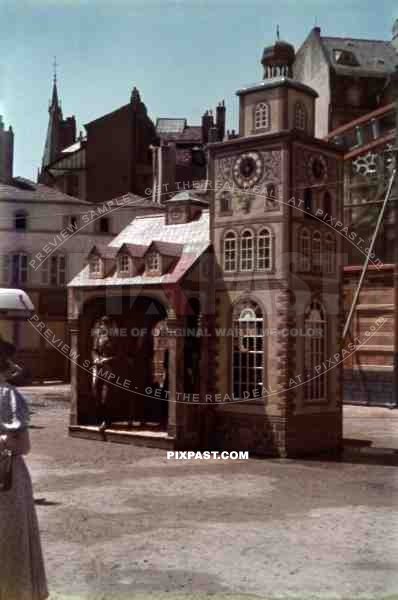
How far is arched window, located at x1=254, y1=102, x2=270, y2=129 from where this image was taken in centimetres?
1730

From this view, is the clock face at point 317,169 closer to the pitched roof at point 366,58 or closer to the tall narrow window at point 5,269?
the tall narrow window at point 5,269

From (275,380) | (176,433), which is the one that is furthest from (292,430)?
(176,433)

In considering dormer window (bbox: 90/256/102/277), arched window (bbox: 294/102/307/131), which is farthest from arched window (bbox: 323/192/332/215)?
dormer window (bbox: 90/256/102/277)

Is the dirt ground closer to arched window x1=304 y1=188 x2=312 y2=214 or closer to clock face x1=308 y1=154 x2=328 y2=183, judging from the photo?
arched window x1=304 y1=188 x2=312 y2=214

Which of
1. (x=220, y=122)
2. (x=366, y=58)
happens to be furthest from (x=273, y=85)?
(x=366, y=58)

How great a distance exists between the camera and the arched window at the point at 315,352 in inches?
683

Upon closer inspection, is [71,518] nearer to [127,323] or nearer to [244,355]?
[244,355]

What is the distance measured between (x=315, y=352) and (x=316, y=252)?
2118 millimetres

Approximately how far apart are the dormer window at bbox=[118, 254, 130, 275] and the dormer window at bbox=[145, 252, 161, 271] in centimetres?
69

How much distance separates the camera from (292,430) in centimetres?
1698

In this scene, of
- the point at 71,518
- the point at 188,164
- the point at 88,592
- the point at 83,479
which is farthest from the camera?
the point at 188,164

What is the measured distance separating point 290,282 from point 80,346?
5975 mm

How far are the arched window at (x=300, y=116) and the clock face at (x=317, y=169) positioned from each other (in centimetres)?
70

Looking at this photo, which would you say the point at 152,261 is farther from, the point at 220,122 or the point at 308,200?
the point at 220,122
